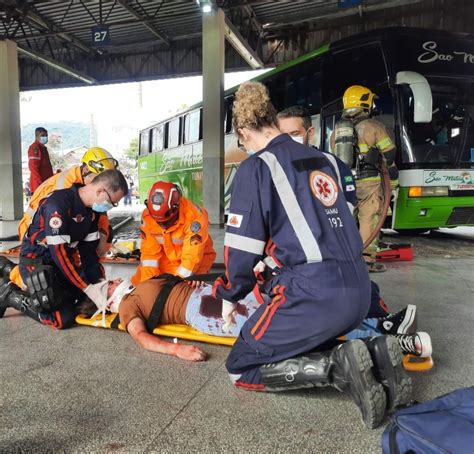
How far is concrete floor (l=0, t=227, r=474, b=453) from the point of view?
152 cm

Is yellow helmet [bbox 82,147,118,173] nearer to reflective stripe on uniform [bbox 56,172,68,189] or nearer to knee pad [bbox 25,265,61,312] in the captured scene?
reflective stripe on uniform [bbox 56,172,68,189]

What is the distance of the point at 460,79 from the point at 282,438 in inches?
237

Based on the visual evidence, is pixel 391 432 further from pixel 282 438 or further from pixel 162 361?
pixel 162 361

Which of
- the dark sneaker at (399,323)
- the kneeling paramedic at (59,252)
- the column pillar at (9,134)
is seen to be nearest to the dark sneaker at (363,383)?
the dark sneaker at (399,323)

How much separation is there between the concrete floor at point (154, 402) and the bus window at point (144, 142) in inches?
479

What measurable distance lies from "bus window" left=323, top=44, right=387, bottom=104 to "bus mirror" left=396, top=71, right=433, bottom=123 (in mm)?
334

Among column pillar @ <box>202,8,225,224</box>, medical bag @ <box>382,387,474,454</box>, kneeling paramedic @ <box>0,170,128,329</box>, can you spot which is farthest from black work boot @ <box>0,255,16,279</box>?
column pillar @ <box>202,8,225,224</box>

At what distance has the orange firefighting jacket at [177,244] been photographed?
11.2 ft

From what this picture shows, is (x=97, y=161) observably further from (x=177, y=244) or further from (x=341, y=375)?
(x=341, y=375)

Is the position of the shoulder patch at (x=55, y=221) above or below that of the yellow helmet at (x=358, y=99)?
below

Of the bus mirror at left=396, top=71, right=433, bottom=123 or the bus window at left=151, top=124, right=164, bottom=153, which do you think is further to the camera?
the bus window at left=151, top=124, right=164, bottom=153

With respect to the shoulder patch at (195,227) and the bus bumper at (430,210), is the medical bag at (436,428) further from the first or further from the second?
the bus bumper at (430,210)

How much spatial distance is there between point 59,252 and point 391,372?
2115mm

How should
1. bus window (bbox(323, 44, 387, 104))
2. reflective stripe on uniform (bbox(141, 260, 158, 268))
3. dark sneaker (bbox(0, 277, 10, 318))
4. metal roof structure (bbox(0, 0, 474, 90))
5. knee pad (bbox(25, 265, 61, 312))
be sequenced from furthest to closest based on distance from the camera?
metal roof structure (bbox(0, 0, 474, 90))
bus window (bbox(323, 44, 387, 104))
reflective stripe on uniform (bbox(141, 260, 158, 268))
dark sneaker (bbox(0, 277, 10, 318))
knee pad (bbox(25, 265, 61, 312))
